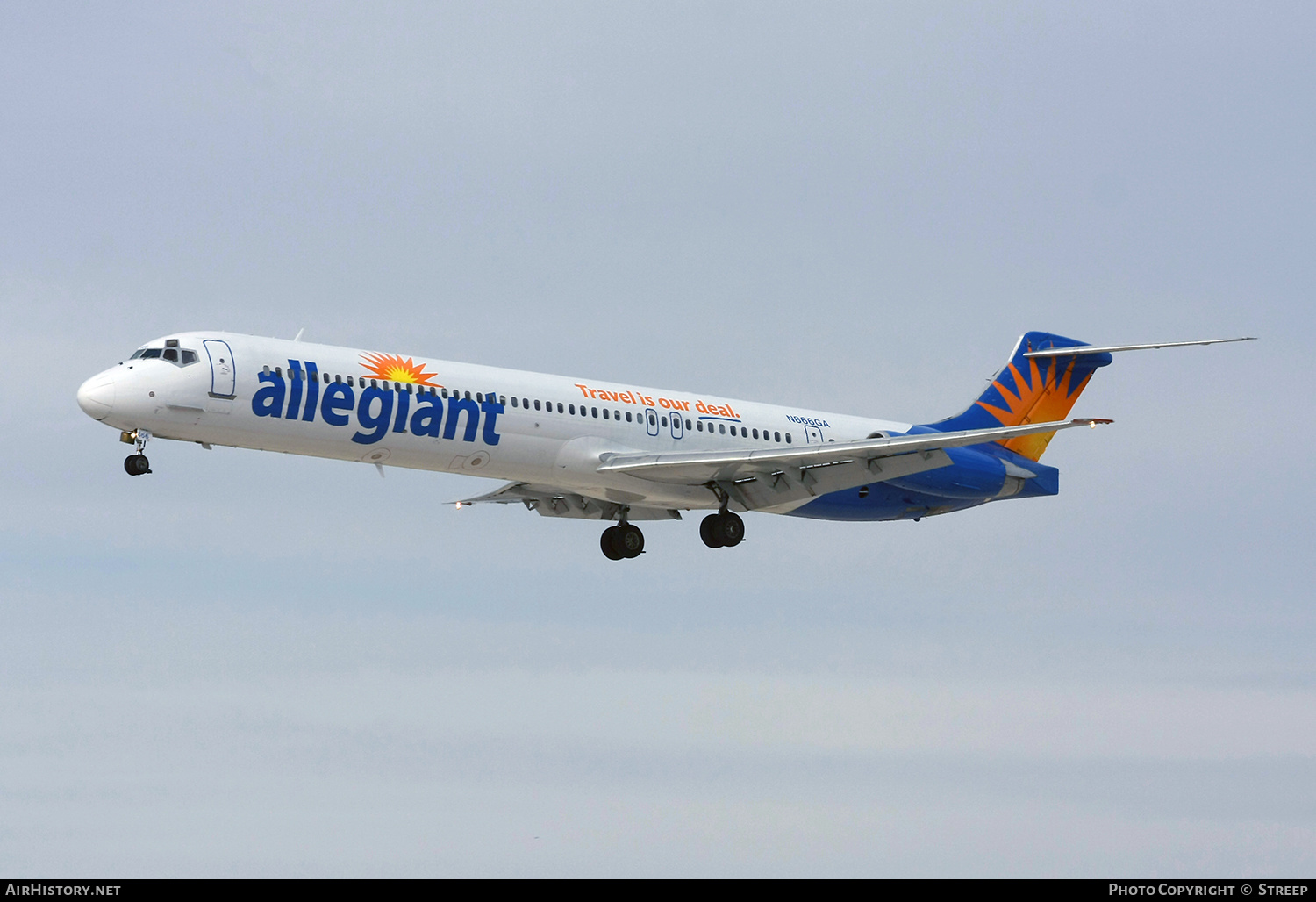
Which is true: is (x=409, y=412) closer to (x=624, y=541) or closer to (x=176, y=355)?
(x=176, y=355)

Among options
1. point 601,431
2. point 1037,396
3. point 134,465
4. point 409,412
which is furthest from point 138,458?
point 1037,396

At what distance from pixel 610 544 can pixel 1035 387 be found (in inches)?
498

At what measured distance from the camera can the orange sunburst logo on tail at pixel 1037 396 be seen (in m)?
44.7

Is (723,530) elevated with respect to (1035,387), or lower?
lower

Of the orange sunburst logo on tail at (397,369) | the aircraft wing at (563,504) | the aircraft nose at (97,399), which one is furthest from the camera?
the aircraft wing at (563,504)

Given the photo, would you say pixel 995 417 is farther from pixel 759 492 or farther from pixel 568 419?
pixel 568 419

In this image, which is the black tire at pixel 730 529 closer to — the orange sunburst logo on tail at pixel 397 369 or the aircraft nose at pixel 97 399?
the orange sunburst logo on tail at pixel 397 369

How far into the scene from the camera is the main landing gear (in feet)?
136

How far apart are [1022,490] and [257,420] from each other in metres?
20.5

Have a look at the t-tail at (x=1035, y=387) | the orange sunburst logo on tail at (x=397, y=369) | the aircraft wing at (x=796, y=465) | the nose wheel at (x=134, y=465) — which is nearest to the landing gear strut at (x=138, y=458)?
the nose wheel at (x=134, y=465)

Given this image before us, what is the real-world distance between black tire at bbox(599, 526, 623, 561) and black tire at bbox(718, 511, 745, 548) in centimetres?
332

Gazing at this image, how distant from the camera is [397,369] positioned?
34.9 metres

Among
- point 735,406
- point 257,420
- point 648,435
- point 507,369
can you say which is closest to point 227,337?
point 257,420

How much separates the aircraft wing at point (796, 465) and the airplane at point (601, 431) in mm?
46
